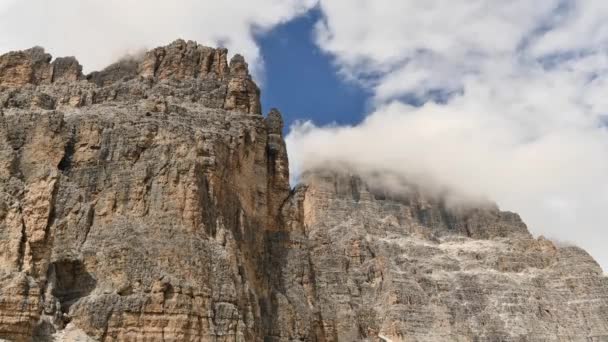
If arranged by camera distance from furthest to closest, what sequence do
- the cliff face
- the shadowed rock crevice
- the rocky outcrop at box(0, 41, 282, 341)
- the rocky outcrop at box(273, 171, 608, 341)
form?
the rocky outcrop at box(273, 171, 608, 341) < the shadowed rock crevice < the cliff face < the rocky outcrop at box(0, 41, 282, 341)

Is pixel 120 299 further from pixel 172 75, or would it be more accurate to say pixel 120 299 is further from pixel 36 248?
pixel 172 75

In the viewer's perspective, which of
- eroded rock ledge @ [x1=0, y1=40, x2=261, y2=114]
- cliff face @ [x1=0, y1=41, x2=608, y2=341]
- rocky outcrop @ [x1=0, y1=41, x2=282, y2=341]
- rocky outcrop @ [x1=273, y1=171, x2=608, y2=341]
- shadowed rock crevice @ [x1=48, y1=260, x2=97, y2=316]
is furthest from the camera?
Answer: rocky outcrop @ [x1=273, y1=171, x2=608, y2=341]

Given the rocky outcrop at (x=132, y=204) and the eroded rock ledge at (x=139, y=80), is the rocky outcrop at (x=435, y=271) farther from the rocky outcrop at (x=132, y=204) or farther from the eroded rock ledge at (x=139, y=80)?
the eroded rock ledge at (x=139, y=80)

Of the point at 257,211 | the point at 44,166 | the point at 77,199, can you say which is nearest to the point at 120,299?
the point at 77,199

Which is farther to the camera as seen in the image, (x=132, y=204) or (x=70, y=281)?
(x=132, y=204)

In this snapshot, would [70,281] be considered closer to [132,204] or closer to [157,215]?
[132,204]

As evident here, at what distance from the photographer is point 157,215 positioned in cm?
5019

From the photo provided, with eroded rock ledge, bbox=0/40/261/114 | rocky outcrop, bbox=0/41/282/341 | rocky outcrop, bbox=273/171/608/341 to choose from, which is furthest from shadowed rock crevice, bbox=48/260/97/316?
rocky outcrop, bbox=273/171/608/341

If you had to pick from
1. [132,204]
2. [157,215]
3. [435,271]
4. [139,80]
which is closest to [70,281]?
[132,204]

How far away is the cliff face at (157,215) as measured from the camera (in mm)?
42906

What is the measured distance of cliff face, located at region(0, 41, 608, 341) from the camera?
42906 mm

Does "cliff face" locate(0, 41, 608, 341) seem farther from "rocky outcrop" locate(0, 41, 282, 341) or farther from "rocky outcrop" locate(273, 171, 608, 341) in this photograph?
"rocky outcrop" locate(273, 171, 608, 341)

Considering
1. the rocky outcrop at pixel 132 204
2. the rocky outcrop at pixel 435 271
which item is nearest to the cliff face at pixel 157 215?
the rocky outcrop at pixel 132 204

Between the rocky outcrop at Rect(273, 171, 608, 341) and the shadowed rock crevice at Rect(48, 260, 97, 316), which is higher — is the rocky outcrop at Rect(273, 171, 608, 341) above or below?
above
